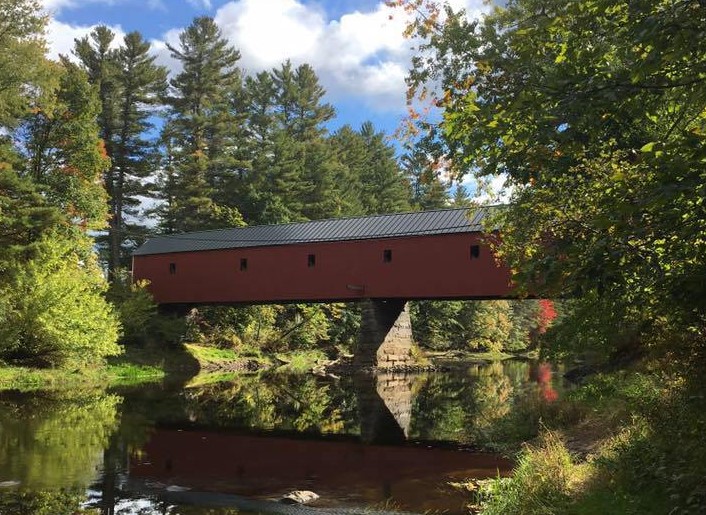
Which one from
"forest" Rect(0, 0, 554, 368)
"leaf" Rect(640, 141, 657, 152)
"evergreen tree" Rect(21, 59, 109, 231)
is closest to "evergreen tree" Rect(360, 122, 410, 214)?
Result: "forest" Rect(0, 0, 554, 368)

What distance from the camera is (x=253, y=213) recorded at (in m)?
40.0

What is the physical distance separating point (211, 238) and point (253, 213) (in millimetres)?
10918

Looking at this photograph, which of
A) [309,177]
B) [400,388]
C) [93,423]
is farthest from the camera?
[309,177]

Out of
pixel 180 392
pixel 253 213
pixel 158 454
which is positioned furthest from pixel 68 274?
pixel 253 213

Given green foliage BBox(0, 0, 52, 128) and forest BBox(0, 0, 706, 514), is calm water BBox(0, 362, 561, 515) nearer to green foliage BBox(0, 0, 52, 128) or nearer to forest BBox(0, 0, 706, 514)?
forest BBox(0, 0, 706, 514)

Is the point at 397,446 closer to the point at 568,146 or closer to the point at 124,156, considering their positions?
the point at 568,146

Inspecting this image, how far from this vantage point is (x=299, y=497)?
291 inches

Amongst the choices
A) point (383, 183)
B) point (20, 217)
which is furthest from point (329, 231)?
point (383, 183)

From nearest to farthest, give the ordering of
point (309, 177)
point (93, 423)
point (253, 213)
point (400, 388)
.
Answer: point (93, 423) → point (400, 388) → point (253, 213) → point (309, 177)

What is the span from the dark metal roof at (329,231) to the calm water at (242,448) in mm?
6867

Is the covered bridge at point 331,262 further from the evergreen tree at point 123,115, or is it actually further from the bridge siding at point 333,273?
the evergreen tree at point 123,115

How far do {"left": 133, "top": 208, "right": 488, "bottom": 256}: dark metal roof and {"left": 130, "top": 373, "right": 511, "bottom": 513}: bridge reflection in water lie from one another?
11.5 metres

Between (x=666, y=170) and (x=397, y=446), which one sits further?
(x=397, y=446)

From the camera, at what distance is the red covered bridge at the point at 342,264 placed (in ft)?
73.6
